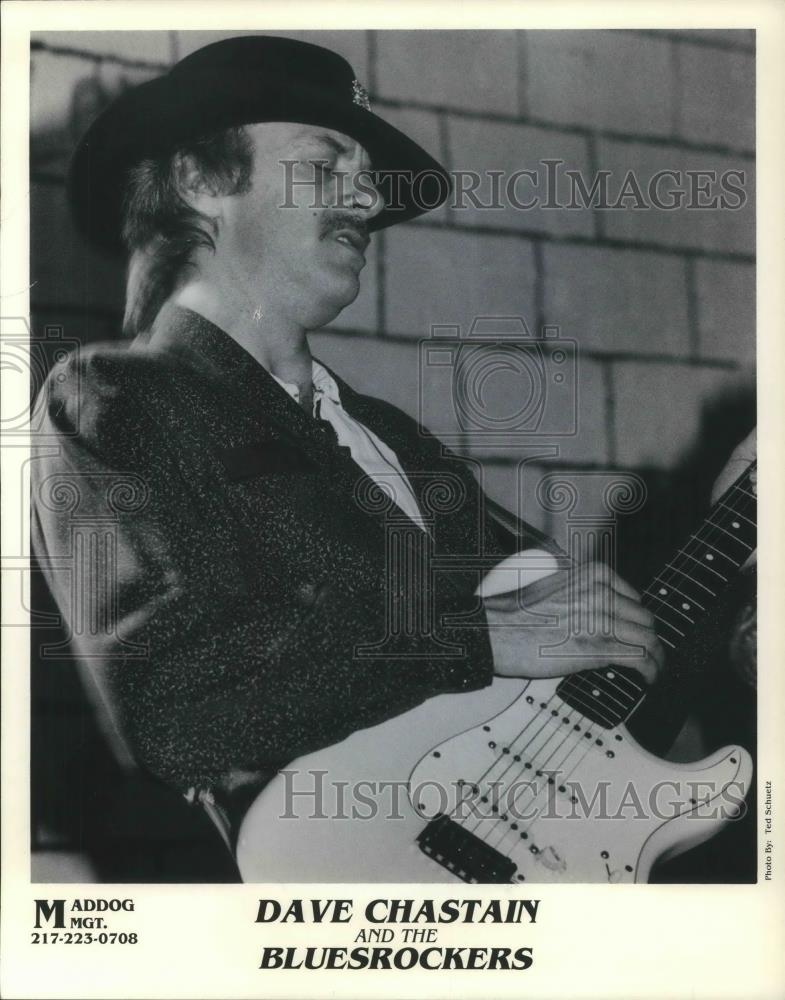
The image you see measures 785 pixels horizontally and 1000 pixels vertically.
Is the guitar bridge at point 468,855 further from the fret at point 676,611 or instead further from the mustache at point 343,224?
the mustache at point 343,224

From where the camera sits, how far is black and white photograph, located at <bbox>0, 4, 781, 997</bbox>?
112 inches

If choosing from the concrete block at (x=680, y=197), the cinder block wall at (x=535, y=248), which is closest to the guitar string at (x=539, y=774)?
the cinder block wall at (x=535, y=248)

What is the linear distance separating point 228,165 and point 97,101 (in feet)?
1.11

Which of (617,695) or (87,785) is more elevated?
(617,695)

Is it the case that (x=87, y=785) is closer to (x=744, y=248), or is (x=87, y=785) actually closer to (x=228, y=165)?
(x=228, y=165)

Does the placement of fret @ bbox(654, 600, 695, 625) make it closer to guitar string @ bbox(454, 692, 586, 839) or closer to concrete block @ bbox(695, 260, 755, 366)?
guitar string @ bbox(454, 692, 586, 839)

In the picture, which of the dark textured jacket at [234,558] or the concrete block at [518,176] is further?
the concrete block at [518,176]

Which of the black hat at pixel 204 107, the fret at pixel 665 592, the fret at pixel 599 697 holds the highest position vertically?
the black hat at pixel 204 107

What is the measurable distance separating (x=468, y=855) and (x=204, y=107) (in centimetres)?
179

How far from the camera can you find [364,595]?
2846mm

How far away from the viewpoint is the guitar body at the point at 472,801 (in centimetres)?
286

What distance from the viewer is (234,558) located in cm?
283

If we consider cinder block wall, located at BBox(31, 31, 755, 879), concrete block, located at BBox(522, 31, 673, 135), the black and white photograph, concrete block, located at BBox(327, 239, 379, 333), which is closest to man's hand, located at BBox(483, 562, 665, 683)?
the black and white photograph

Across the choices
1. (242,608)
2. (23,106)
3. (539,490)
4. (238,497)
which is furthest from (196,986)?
(23,106)
